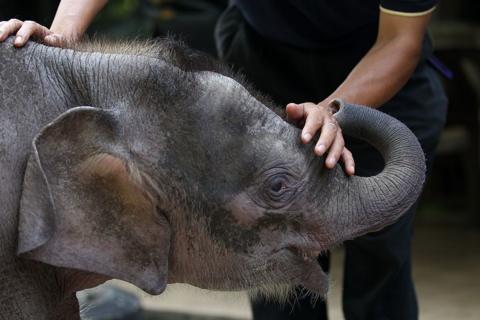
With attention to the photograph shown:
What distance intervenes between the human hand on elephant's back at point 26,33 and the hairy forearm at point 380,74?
865 mm

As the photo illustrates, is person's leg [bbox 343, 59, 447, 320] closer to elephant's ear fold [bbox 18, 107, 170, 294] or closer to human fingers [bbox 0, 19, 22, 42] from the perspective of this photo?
elephant's ear fold [bbox 18, 107, 170, 294]

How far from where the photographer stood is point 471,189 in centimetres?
801

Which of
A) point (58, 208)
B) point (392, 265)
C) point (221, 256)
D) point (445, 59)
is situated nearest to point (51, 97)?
point (58, 208)

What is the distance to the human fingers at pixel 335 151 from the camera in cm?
305

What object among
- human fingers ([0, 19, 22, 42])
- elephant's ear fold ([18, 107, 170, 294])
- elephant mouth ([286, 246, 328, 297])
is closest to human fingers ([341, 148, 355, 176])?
elephant mouth ([286, 246, 328, 297])

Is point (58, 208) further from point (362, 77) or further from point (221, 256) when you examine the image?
point (362, 77)

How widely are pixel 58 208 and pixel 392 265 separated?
1627 mm

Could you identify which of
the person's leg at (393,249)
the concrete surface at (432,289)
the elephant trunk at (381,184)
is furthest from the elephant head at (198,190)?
the concrete surface at (432,289)

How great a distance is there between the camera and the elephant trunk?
3125mm

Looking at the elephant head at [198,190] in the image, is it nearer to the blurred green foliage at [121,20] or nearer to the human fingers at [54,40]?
the human fingers at [54,40]

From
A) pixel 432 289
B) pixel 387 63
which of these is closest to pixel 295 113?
pixel 387 63

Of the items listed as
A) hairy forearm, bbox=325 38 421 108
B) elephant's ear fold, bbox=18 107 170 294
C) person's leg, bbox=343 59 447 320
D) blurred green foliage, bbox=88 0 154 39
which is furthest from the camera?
blurred green foliage, bbox=88 0 154 39

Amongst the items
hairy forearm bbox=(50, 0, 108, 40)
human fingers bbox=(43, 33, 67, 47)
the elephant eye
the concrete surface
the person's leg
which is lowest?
the concrete surface

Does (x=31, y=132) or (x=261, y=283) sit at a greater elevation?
(x=31, y=132)
